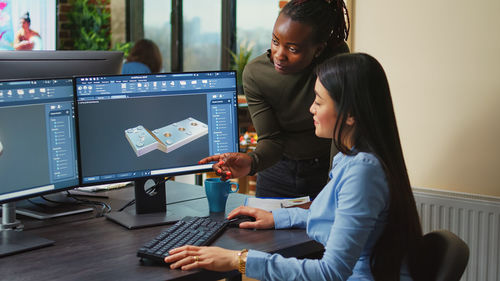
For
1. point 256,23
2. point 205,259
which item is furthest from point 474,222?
point 256,23

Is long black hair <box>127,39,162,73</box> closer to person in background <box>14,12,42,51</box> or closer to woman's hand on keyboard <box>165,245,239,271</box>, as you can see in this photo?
person in background <box>14,12,42,51</box>

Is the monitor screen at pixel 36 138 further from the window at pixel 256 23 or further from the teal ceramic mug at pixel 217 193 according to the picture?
the window at pixel 256 23

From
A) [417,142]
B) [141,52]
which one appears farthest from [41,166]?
[141,52]

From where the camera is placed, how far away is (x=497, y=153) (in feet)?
7.91

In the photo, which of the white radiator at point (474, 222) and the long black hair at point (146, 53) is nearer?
the white radiator at point (474, 222)

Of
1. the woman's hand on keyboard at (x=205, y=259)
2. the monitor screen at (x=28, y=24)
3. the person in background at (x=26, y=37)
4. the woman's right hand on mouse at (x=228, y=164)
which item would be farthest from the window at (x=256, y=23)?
the woman's hand on keyboard at (x=205, y=259)

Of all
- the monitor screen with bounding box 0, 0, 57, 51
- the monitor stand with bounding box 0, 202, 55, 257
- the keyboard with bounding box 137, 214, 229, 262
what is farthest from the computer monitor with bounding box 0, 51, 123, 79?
the monitor screen with bounding box 0, 0, 57, 51

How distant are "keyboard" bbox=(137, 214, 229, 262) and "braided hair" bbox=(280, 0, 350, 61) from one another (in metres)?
0.69

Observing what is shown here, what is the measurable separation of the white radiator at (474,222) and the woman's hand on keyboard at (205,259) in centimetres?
145

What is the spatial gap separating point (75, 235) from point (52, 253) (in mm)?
158

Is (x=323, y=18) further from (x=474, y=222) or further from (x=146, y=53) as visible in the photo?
(x=146, y=53)

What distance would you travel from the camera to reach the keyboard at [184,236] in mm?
1364

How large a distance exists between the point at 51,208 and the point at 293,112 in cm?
89

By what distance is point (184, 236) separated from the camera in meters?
1.50
